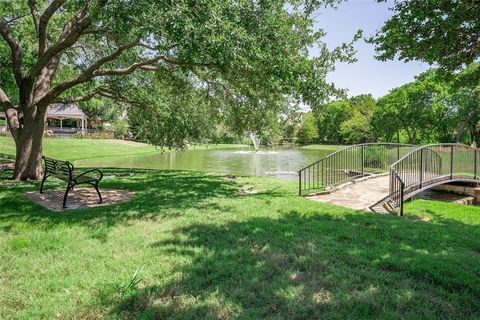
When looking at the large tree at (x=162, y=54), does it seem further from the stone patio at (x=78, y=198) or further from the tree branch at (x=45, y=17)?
the stone patio at (x=78, y=198)

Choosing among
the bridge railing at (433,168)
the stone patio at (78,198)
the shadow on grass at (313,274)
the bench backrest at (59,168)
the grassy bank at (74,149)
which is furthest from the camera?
the grassy bank at (74,149)

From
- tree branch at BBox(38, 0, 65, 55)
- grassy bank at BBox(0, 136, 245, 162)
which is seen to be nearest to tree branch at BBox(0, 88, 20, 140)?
tree branch at BBox(38, 0, 65, 55)

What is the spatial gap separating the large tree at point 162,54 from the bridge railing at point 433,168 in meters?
3.05

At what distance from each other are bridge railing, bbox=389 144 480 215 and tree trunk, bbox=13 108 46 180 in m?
9.40

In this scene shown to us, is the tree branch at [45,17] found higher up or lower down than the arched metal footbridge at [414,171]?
higher up

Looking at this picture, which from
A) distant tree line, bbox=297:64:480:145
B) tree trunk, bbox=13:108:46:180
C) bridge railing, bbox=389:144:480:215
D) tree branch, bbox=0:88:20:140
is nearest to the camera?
bridge railing, bbox=389:144:480:215

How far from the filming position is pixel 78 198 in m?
7.00

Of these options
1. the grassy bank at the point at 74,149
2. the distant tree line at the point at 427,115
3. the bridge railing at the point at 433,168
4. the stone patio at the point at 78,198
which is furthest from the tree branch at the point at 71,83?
the distant tree line at the point at 427,115

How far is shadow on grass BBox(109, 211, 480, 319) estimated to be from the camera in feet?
8.91

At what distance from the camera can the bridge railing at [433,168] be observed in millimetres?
8836

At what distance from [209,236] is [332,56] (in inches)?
256

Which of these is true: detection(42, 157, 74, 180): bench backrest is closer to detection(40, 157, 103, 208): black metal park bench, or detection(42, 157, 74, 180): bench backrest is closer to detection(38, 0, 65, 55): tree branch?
detection(40, 157, 103, 208): black metal park bench

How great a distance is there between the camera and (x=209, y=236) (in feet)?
14.8

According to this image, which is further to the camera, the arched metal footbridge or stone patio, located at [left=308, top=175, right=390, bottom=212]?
the arched metal footbridge
